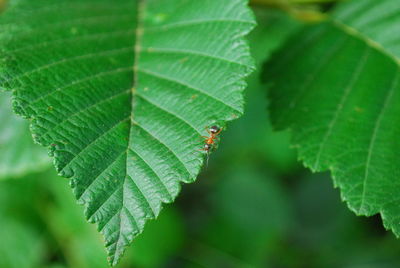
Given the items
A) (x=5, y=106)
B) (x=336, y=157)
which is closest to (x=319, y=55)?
(x=336, y=157)

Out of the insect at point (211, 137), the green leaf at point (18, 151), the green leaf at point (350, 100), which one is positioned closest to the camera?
the insect at point (211, 137)

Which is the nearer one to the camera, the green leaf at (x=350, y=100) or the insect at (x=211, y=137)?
Answer: the insect at (x=211, y=137)

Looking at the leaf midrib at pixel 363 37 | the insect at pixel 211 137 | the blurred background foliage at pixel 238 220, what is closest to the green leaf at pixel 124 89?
the insect at pixel 211 137

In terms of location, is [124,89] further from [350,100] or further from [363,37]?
[363,37]

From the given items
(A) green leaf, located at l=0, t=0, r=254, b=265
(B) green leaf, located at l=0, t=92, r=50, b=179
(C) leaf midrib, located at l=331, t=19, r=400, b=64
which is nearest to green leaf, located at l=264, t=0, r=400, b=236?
(C) leaf midrib, located at l=331, t=19, r=400, b=64

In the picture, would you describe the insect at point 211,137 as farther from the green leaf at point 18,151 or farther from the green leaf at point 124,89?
the green leaf at point 18,151
